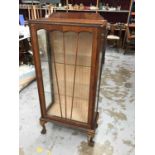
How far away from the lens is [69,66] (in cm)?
135

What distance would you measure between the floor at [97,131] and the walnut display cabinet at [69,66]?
120mm

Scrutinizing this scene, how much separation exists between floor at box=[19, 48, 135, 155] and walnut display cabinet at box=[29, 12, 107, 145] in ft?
0.39

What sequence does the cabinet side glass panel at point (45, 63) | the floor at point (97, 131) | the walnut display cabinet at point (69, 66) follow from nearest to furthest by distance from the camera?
the walnut display cabinet at point (69, 66)
the cabinet side glass panel at point (45, 63)
the floor at point (97, 131)

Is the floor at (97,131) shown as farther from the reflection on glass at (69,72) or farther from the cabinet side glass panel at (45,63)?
the cabinet side glass panel at (45,63)

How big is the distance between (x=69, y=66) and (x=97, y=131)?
33.8 inches

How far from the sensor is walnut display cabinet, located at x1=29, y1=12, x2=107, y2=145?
1.13 meters

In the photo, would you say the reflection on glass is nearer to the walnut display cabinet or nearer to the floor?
the walnut display cabinet

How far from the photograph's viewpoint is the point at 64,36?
1216 millimetres

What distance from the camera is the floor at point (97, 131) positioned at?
4.95 feet

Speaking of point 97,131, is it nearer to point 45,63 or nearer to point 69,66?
point 69,66

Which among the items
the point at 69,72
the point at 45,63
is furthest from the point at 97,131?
the point at 45,63

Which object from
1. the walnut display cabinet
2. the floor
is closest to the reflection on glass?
the walnut display cabinet

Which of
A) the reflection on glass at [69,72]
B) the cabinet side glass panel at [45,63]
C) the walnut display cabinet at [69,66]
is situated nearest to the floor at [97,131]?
the walnut display cabinet at [69,66]
